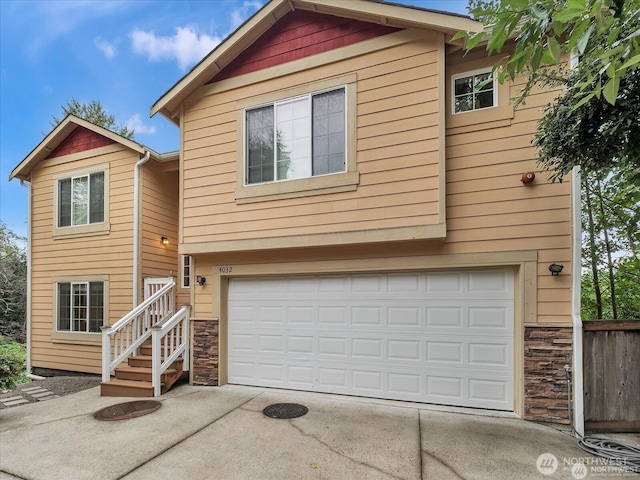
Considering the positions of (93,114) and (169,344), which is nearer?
(169,344)

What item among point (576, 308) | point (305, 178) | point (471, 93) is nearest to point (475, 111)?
point (471, 93)

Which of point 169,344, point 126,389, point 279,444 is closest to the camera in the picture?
point 279,444

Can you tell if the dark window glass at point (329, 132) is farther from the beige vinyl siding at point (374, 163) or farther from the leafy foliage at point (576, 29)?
the leafy foliage at point (576, 29)

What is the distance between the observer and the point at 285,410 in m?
4.72

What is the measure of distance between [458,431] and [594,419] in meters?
A: 1.71

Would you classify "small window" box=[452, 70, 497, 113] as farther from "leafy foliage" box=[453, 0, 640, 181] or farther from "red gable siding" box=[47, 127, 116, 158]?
"red gable siding" box=[47, 127, 116, 158]

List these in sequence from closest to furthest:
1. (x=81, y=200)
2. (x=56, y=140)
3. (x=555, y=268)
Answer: (x=555, y=268), (x=81, y=200), (x=56, y=140)

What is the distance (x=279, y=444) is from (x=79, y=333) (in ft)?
21.8

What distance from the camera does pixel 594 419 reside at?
13.3ft

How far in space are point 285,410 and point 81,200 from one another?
7314 mm

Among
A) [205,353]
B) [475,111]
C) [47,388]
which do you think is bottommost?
[47,388]

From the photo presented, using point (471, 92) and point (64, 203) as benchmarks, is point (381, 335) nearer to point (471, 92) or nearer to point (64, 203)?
point (471, 92)

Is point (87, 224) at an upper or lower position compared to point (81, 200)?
lower

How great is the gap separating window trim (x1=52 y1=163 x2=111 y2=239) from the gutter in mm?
8931
